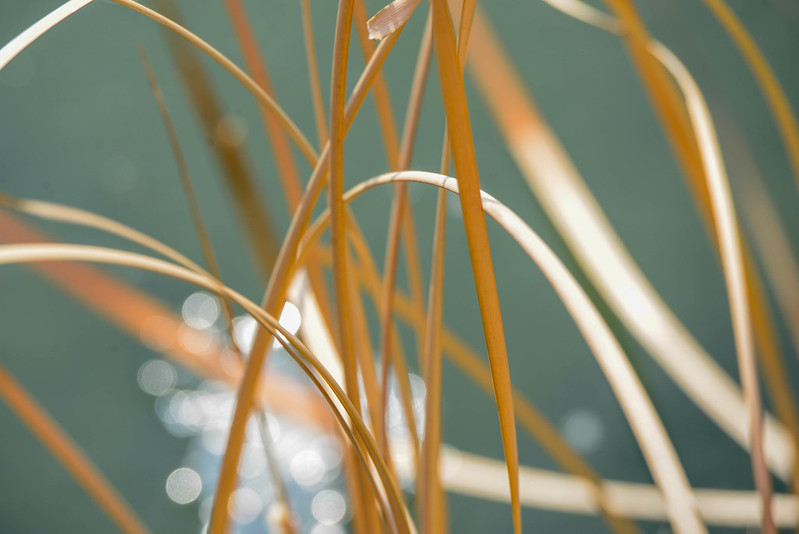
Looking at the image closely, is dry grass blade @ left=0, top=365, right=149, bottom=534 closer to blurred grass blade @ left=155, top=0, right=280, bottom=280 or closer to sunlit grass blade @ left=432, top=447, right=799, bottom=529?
blurred grass blade @ left=155, top=0, right=280, bottom=280

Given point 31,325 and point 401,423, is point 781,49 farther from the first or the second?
point 31,325

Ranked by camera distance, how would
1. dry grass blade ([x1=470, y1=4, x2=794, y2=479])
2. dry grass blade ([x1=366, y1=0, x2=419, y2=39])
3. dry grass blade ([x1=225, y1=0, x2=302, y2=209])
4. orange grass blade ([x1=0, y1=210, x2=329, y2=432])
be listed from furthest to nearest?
1. orange grass blade ([x1=0, y1=210, x2=329, y2=432])
2. dry grass blade ([x1=470, y1=4, x2=794, y2=479])
3. dry grass blade ([x1=225, y1=0, x2=302, y2=209])
4. dry grass blade ([x1=366, y1=0, x2=419, y2=39])

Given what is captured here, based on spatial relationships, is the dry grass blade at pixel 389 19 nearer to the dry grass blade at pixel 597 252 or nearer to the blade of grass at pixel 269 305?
the blade of grass at pixel 269 305

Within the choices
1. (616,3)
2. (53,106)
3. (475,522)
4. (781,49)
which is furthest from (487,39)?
(53,106)

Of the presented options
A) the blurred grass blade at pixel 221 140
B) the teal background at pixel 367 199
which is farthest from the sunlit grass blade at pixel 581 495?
the blurred grass blade at pixel 221 140

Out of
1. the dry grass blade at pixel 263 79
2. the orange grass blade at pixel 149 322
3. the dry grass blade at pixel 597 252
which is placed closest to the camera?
the dry grass blade at pixel 263 79

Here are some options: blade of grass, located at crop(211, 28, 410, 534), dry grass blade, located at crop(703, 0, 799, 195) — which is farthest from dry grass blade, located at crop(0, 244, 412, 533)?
dry grass blade, located at crop(703, 0, 799, 195)

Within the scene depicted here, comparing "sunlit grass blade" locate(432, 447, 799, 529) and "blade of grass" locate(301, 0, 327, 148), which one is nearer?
"blade of grass" locate(301, 0, 327, 148)

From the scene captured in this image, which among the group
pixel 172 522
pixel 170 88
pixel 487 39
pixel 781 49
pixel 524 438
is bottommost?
pixel 172 522
